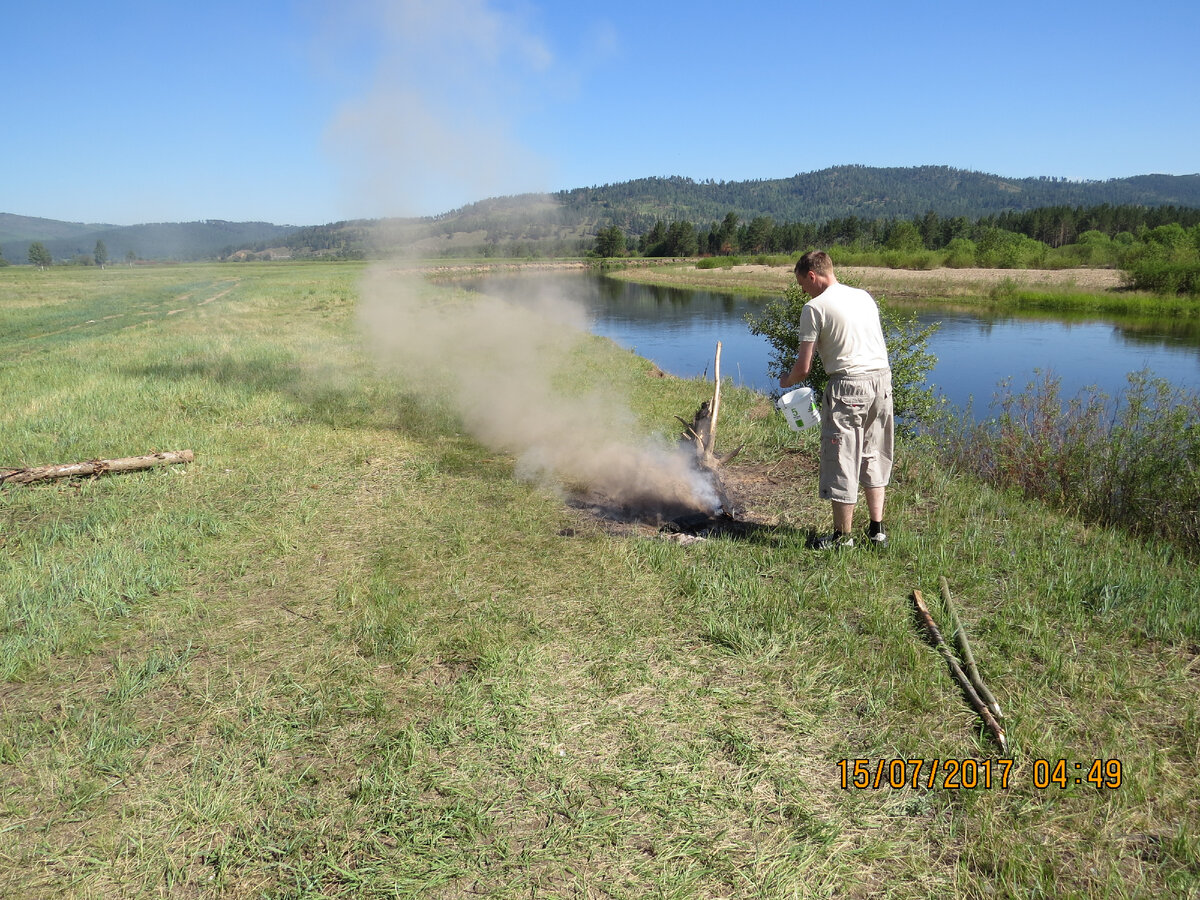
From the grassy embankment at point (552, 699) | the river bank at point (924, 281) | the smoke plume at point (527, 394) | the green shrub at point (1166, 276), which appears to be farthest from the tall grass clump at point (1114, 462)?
the green shrub at point (1166, 276)

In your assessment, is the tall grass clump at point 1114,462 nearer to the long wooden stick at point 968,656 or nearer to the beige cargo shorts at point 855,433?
the beige cargo shorts at point 855,433

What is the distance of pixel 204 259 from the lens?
370 feet

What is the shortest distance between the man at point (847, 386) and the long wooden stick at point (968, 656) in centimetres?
92

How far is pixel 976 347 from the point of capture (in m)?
26.7

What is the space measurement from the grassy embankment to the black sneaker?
0.18m

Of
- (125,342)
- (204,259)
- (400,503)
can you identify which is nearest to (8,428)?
(400,503)

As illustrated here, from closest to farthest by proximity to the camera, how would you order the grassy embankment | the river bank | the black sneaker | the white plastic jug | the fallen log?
the grassy embankment → the black sneaker → the white plastic jug → the fallen log → the river bank

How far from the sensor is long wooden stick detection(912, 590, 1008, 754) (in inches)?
126

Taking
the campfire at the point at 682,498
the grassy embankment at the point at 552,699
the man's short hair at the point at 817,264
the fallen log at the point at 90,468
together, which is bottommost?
the grassy embankment at the point at 552,699

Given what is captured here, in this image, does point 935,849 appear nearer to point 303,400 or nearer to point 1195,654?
point 1195,654

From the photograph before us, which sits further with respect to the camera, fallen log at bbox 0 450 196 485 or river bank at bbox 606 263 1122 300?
river bank at bbox 606 263 1122 300

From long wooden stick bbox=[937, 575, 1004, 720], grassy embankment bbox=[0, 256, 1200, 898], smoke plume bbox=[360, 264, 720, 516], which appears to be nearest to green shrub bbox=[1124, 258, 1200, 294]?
smoke plume bbox=[360, 264, 720, 516]

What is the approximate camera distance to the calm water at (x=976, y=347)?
20328 mm

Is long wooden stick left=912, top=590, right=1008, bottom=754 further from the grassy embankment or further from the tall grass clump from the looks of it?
the tall grass clump
